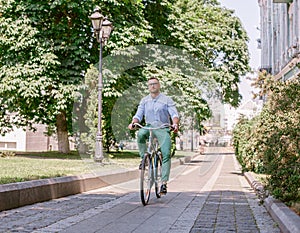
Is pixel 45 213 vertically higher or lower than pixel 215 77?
lower

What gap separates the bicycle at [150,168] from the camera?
7203 mm

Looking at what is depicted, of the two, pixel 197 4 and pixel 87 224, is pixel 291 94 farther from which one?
pixel 197 4

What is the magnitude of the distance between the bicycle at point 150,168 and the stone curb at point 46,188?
1553 millimetres

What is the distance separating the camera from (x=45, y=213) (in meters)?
6.36

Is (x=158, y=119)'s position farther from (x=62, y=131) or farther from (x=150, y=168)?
(x=62, y=131)

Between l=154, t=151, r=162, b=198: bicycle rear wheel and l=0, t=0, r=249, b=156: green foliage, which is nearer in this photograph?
l=154, t=151, r=162, b=198: bicycle rear wheel

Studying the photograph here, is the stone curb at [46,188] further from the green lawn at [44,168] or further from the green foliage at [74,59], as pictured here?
the green foliage at [74,59]

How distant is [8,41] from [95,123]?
5.58m

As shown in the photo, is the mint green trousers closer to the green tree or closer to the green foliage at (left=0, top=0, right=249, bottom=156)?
the green foliage at (left=0, top=0, right=249, bottom=156)

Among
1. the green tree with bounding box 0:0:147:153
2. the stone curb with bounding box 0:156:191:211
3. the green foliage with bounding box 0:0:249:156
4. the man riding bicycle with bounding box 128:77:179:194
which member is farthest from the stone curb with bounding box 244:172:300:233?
the green tree with bounding box 0:0:147:153

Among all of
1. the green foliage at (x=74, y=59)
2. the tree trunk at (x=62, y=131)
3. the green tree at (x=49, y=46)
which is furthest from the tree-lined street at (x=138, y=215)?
the tree trunk at (x=62, y=131)

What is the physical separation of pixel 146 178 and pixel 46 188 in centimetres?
156

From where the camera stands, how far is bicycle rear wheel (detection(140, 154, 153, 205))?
23.4ft

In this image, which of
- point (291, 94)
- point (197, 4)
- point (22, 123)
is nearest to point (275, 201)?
point (291, 94)
